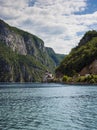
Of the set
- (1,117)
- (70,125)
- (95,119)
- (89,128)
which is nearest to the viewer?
(89,128)

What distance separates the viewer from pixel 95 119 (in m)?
48.8

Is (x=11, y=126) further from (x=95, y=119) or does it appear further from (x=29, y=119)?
(x=95, y=119)

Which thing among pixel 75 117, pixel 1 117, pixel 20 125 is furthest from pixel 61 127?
pixel 1 117

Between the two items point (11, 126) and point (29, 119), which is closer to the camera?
point (11, 126)

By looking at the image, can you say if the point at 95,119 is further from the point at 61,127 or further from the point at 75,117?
the point at 61,127

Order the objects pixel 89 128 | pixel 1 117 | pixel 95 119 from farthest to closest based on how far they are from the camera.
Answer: pixel 1 117 < pixel 95 119 < pixel 89 128

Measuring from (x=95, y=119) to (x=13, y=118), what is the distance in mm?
13368

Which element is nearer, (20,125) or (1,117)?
(20,125)

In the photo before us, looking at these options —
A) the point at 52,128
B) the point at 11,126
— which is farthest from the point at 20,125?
the point at 52,128

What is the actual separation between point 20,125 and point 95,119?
40.0 feet

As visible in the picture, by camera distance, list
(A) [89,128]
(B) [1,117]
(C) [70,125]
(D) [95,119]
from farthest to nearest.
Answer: (B) [1,117]
(D) [95,119]
(C) [70,125]
(A) [89,128]

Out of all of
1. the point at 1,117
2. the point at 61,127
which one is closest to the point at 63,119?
the point at 61,127

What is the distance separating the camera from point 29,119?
49.7 m

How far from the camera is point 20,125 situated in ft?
145
